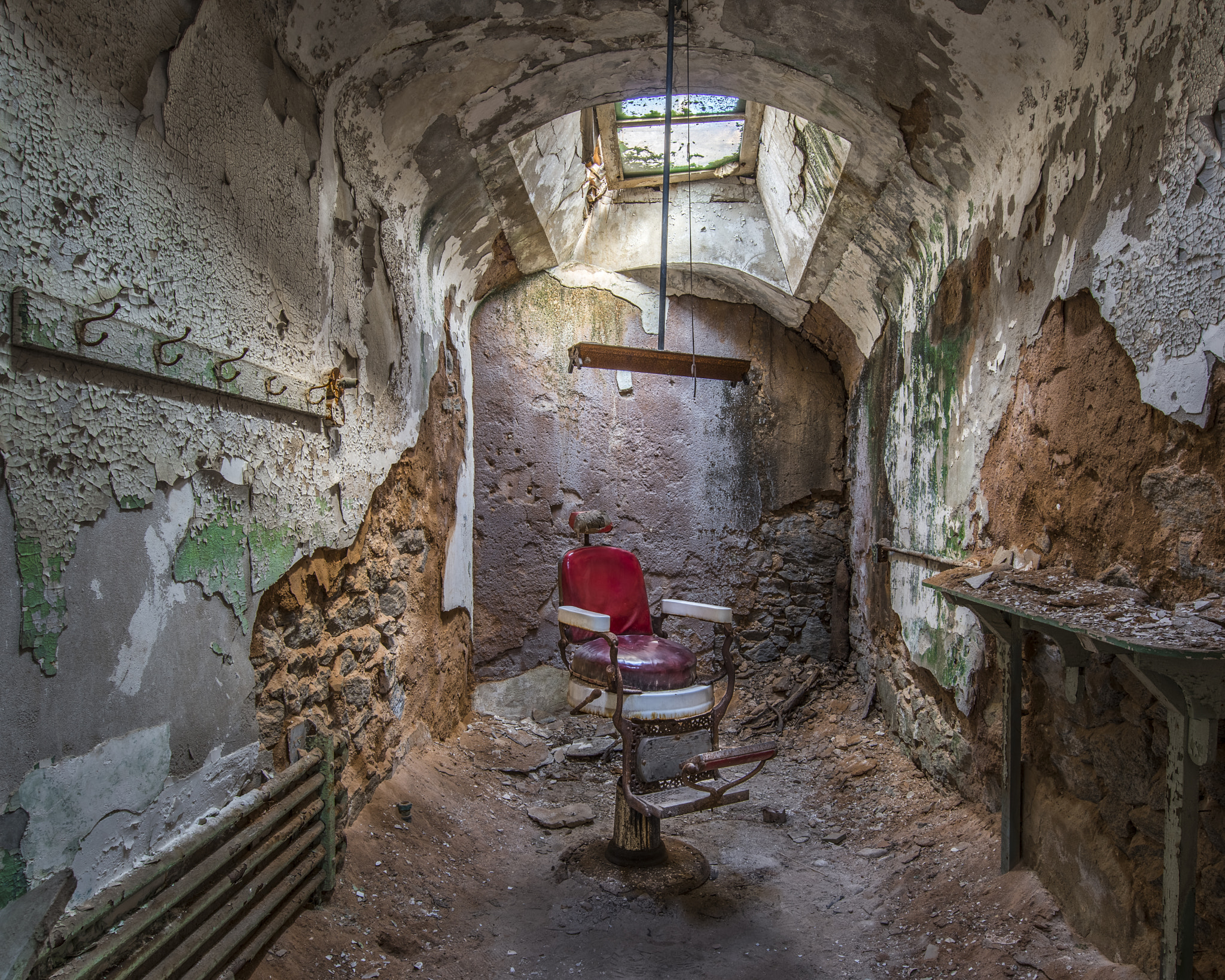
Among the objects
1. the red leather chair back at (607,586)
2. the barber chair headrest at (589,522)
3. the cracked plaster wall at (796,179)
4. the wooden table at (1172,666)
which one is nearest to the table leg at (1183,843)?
the wooden table at (1172,666)

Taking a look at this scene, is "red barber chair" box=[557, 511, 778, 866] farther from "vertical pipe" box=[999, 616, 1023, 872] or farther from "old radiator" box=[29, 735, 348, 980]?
"old radiator" box=[29, 735, 348, 980]

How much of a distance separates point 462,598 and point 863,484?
7.51ft

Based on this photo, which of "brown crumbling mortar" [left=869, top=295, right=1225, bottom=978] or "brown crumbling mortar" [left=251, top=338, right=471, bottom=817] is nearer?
"brown crumbling mortar" [left=869, top=295, right=1225, bottom=978]

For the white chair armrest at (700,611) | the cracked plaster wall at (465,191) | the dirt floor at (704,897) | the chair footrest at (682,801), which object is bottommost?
the dirt floor at (704,897)

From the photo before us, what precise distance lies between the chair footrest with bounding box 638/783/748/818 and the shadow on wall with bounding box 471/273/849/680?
6.04 feet

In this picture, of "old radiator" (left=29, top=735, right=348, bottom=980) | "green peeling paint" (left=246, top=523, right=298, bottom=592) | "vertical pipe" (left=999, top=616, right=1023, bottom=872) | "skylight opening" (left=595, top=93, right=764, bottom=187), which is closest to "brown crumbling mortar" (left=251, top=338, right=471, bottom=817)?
"green peeling paint" (left=246, top=523, right=298, bottom=592)

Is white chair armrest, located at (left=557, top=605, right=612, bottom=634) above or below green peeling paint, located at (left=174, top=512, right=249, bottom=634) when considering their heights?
below

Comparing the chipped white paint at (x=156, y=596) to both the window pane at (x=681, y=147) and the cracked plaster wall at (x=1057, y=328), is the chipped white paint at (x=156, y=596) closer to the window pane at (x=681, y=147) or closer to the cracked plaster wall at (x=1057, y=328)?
the cracked plaster wall at (x=1057, y=328)

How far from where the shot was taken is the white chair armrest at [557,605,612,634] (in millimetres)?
2301

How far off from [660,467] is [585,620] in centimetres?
202

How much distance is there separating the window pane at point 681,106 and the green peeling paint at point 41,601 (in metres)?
3.51

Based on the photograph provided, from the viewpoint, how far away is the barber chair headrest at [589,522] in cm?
289

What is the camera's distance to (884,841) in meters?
2.53

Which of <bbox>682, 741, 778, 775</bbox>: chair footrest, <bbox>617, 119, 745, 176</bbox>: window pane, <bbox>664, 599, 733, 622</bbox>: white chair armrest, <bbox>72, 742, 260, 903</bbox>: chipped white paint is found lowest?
<bbox>682, 741, 778, 775</bbox>: chair footrest
